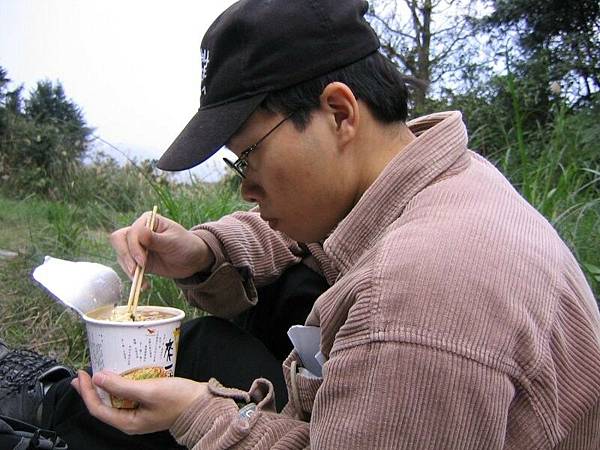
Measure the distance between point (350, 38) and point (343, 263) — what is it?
1.24 ft

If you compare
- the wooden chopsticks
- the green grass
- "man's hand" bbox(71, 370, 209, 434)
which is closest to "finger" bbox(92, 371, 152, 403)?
"man's hand" bbox(71, 370, 209, 434)

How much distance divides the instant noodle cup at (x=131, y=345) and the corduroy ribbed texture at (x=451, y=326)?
14.1 inches

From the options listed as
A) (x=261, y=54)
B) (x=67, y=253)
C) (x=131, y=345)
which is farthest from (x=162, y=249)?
(x=67, y=253)

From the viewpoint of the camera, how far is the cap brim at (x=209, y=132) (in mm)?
1057

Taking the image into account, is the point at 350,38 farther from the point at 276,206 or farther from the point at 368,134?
the point at 276,206

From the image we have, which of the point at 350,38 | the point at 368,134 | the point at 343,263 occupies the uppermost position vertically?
the point at 350,38

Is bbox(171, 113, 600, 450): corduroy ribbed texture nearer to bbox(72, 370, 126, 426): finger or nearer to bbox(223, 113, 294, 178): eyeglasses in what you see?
bbox(223, 113, 294, 178): eyeglasses

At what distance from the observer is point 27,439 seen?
4.33 ft

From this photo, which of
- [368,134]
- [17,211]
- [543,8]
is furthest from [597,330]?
[543,8]

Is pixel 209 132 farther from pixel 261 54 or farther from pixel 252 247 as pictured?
pixel 252 247

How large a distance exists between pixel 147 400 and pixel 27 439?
1.18 feet

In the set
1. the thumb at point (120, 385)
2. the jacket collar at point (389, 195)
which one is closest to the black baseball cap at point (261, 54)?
the jacket collar at point (389, 195)

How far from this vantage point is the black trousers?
1458 mm

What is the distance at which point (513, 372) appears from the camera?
0.81 metres
